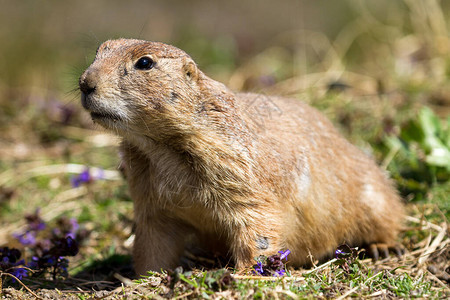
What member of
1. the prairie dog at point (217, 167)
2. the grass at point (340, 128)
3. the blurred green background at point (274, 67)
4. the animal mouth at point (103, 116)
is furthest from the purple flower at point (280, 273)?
the blurred green background at point (274, 67)

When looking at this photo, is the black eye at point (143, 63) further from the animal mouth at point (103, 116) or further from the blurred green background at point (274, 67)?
the blurred green background at point (274, 67)

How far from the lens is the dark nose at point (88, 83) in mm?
3779

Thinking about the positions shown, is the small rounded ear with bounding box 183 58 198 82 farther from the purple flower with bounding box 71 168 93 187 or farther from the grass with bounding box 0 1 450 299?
the purple flower with bounding box 71 168 93 187

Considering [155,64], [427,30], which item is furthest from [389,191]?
[427,30]

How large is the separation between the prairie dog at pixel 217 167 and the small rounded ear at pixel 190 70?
0.01m

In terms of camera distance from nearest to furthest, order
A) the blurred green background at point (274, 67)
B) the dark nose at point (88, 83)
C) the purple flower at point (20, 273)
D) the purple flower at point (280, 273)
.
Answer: the dark nose at point (88, 83) < the purple flower at point (280, 273) < the purple flower at point (20, 273) < the blurred green background at point (274, 67)

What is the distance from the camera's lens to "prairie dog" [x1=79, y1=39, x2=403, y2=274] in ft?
13.2

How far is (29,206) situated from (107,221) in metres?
1.14

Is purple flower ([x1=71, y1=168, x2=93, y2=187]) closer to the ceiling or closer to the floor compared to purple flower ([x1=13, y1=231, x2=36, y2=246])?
closer to the ceiling

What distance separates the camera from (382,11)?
13.3 metres

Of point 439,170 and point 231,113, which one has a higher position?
point 231,113

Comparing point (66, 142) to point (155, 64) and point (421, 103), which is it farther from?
point (421, 103)

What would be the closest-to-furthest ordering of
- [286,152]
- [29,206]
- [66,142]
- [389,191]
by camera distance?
[286,152]
[389,191]
[29,206]
[66,142]

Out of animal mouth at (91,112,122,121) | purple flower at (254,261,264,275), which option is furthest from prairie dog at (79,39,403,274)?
purple flower at (254,261,264,275)
